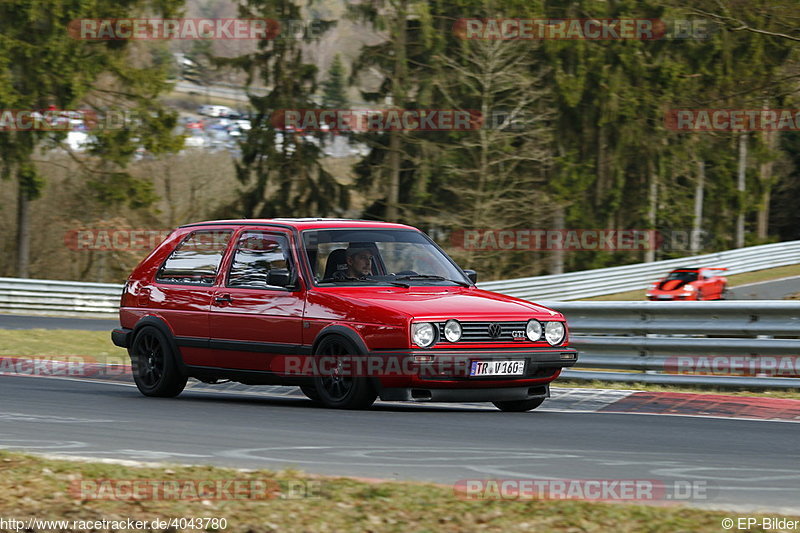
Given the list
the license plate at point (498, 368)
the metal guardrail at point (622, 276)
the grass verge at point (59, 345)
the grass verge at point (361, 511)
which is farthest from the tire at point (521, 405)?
the metal guardrail at point (622, 276)

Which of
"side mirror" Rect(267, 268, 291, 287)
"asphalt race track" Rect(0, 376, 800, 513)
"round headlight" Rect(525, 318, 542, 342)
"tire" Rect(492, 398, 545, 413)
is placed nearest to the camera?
"asphalt race track" Rect(0, 376, 800, 513)

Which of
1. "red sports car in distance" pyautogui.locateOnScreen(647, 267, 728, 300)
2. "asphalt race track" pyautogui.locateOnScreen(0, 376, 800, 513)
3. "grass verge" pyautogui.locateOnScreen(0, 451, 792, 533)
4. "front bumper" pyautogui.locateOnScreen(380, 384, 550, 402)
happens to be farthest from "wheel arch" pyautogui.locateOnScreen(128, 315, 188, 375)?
"red sports car in distance" pyautogui.locateOnScreen(647, 267, 728, 300)

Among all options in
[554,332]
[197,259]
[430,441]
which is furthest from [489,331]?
[197,259]

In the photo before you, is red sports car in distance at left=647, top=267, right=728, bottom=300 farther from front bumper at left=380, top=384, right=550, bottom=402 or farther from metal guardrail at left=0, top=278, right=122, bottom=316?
front bumper at left=380, top=384, right=550, bottom=402

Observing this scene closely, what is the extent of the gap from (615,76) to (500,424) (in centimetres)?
3699

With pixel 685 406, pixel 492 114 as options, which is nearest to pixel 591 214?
pixel 492 114

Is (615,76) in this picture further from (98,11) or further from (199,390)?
(199,390)

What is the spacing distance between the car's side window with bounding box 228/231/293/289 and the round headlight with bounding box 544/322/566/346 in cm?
226

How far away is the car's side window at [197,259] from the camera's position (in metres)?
11.2

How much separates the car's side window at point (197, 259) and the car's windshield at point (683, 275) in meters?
26.2

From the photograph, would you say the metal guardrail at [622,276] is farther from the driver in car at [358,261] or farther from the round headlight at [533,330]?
the round headlight at [533,330]

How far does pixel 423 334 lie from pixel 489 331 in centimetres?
60

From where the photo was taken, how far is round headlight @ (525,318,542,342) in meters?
9.83

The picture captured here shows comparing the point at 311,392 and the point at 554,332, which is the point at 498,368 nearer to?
the point at 554,332
